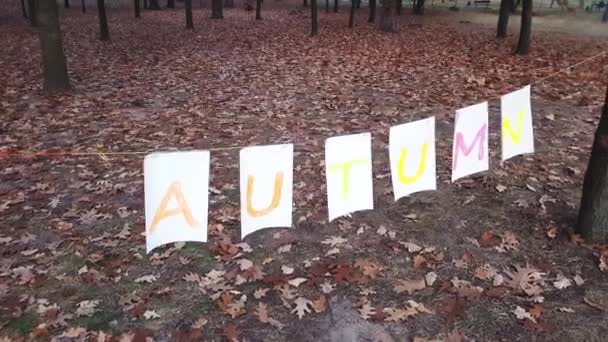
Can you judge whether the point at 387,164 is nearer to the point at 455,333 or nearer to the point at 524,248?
the point at 524,248

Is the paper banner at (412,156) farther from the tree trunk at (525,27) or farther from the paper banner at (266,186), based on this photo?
the tree trunk at (525,27)

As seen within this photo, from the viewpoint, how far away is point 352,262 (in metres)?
4.05

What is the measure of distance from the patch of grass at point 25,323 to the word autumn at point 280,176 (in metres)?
0.92

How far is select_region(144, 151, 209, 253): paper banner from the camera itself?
10.8ft

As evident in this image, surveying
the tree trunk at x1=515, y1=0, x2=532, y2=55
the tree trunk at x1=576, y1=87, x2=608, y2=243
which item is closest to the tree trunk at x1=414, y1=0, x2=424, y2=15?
the tree trunk at x1=515, y1=0, x2=532, y2=55

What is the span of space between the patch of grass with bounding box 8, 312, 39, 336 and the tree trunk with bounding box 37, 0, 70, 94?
23.0 feet

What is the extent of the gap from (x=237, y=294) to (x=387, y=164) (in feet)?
9.47

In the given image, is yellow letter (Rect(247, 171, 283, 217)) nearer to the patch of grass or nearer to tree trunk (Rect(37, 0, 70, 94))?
the patch of grass

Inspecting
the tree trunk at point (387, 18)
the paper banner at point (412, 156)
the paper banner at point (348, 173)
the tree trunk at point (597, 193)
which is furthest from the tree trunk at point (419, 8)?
the paper banner at point (348, 173)

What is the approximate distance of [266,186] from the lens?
143 inches

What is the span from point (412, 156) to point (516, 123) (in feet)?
4.65

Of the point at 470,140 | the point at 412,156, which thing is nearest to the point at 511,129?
the point at 470,140

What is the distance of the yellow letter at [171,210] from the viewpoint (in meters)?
3.40

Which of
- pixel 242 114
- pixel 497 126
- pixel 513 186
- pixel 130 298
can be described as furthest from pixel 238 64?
pixel 130 298
